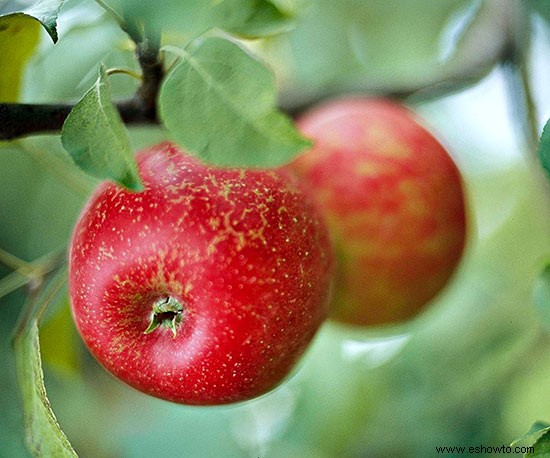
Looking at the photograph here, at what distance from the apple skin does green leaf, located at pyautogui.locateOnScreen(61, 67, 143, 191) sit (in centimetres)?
8

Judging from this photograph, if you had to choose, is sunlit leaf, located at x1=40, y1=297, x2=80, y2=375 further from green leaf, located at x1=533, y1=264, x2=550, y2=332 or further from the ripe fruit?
green leaf, located at x1=533, y1=264, x2=550, y2=332

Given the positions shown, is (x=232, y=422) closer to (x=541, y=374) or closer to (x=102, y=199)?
(x=541, y=374)

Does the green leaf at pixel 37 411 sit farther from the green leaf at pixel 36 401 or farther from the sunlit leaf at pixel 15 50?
the sunlit leaf at pixel 15 50

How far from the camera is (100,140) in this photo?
61 centimetres

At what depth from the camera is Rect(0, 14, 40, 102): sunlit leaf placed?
2.49 feet

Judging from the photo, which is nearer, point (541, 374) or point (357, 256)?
point (357, 256)

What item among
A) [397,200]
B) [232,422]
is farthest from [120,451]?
[397,200]

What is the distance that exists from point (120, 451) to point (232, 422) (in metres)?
0.22

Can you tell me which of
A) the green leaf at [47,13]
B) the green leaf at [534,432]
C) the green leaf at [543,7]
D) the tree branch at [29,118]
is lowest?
the green leaf at [534,432]

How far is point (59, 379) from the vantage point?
123 cm

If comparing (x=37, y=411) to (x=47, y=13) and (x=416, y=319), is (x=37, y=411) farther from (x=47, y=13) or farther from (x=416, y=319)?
(x=416, y=319)

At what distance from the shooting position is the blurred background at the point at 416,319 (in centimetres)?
129

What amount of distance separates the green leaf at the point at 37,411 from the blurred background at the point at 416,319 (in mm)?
465

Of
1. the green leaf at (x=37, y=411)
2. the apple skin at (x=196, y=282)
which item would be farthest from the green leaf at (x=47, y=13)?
the green leaf at (x=37, y=411)
